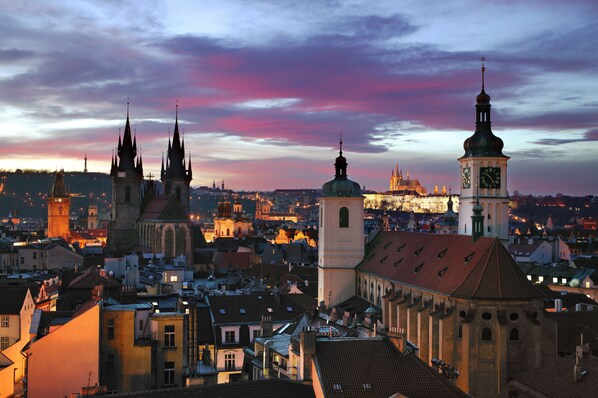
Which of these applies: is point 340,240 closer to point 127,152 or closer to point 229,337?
point 229,337

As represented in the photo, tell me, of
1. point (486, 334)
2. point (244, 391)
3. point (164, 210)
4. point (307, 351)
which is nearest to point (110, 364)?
point (244, 391)

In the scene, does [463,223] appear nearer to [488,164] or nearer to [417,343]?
[488,164]

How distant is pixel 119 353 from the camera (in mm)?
Answer: 37562

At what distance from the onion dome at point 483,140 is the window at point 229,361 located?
117 ft

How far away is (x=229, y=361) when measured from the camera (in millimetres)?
52094

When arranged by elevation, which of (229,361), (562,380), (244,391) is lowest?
(229,361)

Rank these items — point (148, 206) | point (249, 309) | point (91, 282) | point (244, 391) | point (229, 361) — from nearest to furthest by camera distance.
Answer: point (244, 391)
point (229, 361)
point (91, 282)
point (249, 309)
point (148, 206)

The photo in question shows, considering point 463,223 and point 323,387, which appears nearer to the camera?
point 323,387

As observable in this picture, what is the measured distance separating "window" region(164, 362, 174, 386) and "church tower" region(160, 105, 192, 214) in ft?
387

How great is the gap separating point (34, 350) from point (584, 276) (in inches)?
2657

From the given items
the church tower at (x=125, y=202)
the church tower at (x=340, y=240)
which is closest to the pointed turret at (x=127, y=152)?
the church tower at (x=125, y=202)

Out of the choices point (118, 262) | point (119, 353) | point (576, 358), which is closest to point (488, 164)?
point (118, 262)

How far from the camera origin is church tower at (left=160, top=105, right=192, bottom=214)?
158 metres

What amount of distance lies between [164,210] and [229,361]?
89001mm
